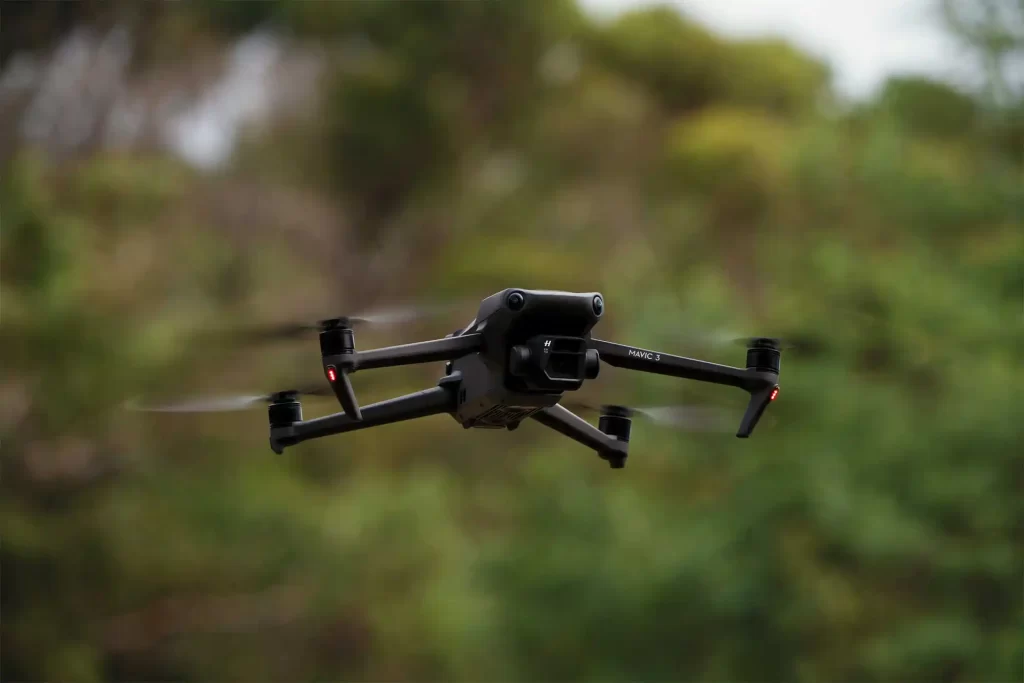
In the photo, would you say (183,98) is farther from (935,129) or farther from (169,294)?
(935,129)

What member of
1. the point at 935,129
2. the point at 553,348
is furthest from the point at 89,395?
the point at 553,348

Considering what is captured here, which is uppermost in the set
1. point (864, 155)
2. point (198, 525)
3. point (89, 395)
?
point (864, 155)

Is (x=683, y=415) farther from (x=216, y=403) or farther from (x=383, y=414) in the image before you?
(x=216, y=403)

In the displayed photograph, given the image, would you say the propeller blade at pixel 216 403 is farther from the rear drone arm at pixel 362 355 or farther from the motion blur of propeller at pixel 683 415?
the motion blur of propeller at pixel 683 415

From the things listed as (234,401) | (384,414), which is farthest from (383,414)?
(234,401)

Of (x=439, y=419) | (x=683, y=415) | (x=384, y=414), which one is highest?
(x=384, y=414)

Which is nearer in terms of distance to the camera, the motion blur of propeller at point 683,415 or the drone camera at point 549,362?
the drone camera at point 549,362

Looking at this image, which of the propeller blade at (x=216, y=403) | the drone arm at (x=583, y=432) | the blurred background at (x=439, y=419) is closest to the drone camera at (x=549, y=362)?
the drone arm at (x=583, y=432)
